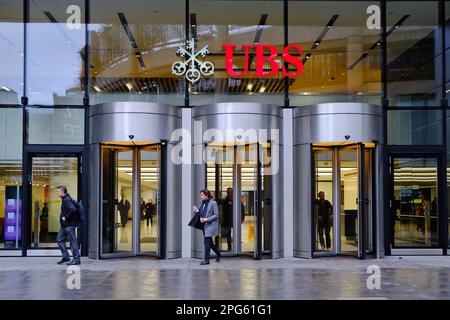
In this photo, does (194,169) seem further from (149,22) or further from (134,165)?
(149,22)

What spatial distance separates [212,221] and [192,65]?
4.33 meters

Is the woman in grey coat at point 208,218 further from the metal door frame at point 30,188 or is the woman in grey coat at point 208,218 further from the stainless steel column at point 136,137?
the metal door frame at point 30,188

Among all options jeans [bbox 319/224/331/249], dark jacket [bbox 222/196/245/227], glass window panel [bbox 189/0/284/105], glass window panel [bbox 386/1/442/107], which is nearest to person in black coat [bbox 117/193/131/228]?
dark jacket [bbox 222/196/245/227]

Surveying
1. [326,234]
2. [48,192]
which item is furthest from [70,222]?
[326,234]

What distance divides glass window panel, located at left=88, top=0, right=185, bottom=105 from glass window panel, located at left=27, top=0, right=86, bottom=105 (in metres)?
0.35

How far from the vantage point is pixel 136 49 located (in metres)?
15.3

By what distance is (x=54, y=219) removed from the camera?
1438 cm

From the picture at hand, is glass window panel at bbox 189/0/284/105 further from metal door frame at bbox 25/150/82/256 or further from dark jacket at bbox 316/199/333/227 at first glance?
metal door frame at bbox 25/150/82/256

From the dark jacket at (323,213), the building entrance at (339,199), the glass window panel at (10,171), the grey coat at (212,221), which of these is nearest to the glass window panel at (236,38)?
the building entrance at (339,199)

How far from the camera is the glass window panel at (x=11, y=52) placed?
48.0 feet

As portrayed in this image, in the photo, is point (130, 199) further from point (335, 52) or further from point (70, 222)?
point (335, 52)

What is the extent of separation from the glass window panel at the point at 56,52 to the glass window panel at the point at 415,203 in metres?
8.23

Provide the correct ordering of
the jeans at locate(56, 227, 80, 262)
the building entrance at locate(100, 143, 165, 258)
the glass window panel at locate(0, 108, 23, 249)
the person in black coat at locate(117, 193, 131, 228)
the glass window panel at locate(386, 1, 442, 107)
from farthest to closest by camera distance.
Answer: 1. the glass window panel at locate(386, 1, 442, 107)
2. the glass window panel at locate(0, 108, 23, 249)
3. the person in black coat at locate(117, 193, 131, 228)
4. the building entrance at locate(100, 143, 165, 258)
5. the jeans at locate(56, 227, 80, 262)

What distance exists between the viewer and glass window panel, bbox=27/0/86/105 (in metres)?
14.7
